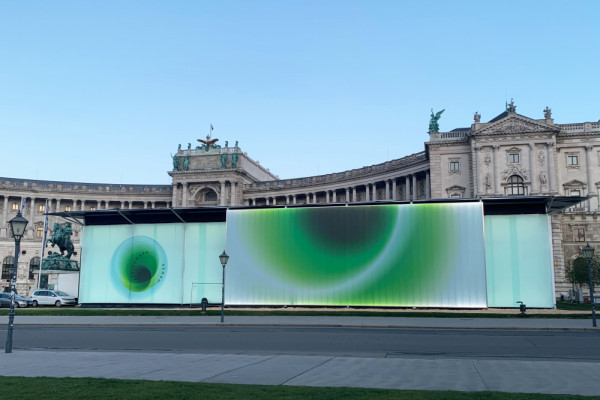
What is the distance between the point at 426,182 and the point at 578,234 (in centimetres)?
2313

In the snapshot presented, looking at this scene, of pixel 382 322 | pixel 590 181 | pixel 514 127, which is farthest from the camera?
pixel 590 181

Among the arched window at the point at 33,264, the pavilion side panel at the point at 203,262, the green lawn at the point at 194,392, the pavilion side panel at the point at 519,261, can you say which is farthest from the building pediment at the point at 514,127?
the arched window at the point at 33,264

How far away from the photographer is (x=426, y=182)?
9181cm

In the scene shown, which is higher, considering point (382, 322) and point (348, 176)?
point (348, 176)

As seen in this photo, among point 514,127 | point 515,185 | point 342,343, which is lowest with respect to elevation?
point 342,343

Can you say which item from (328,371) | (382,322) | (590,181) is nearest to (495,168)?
(590,181)

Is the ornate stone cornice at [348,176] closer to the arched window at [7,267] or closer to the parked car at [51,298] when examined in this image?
the arched window at [7,267]

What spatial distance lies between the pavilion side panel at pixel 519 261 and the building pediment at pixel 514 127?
127 feet

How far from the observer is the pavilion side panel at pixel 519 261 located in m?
47.3

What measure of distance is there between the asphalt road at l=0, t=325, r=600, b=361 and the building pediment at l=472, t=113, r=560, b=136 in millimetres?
58888

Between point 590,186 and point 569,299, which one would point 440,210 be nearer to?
point 569,299

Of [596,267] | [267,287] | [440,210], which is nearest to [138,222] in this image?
[267,287]

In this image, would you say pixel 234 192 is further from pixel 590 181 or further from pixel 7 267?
pixel 590 181

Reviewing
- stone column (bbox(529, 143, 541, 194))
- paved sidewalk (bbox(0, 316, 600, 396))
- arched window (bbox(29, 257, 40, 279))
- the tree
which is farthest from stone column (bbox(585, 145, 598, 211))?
arched window (bbox(29, 257, 40, 279))
